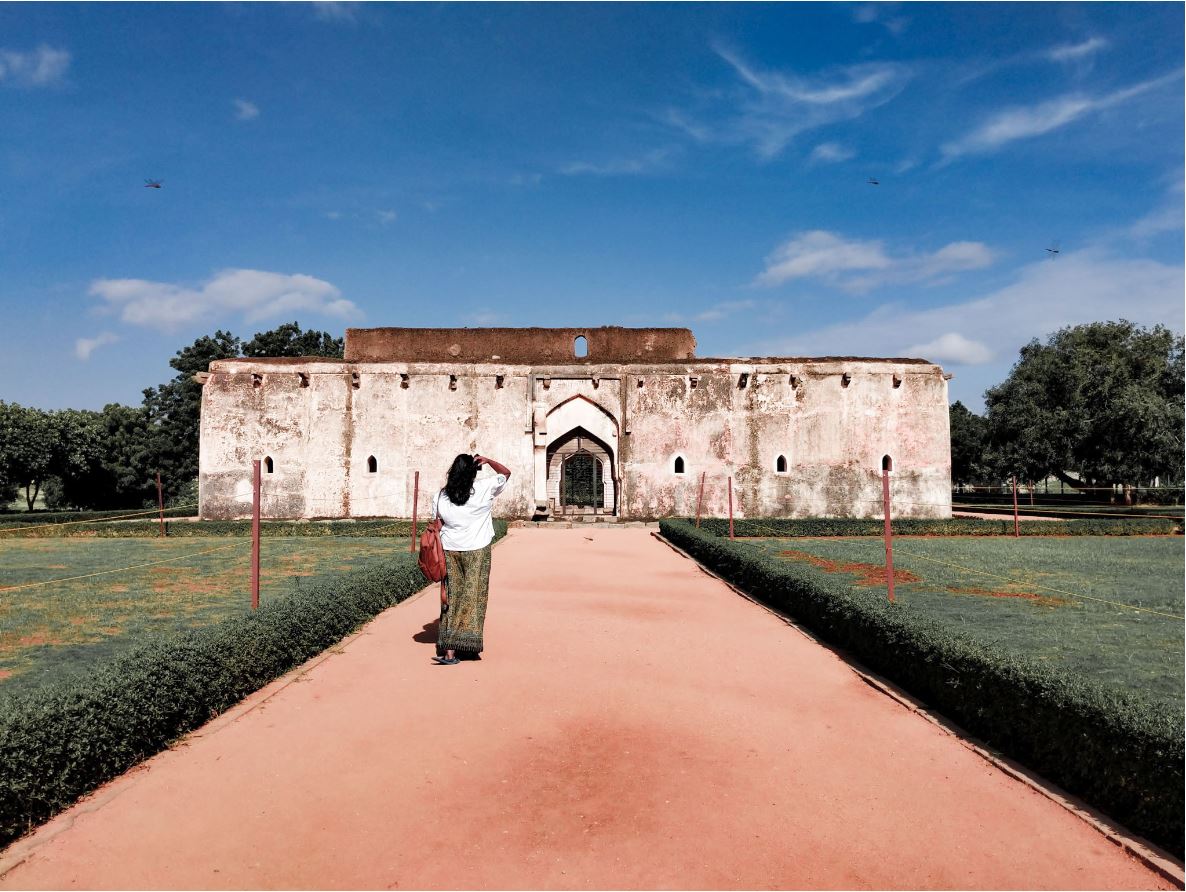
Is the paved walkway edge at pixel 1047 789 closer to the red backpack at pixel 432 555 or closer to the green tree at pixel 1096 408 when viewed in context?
the red backpack at pixel 432 555

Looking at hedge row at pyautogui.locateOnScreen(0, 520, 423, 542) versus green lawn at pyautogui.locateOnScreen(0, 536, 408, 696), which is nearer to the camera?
green lawn at pyautogui.locateOnScreen(0, 536, 408, 696)

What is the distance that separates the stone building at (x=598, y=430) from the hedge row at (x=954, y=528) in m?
4.47

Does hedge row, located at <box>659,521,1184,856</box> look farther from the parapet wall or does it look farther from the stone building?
the parapet wall

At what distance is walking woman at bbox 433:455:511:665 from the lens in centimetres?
656

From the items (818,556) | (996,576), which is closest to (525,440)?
(818,556)

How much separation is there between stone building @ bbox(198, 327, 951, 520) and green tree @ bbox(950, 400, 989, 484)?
106ft

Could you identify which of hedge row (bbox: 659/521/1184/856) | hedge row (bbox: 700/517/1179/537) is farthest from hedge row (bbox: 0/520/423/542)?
hedge row (bbox: 659/521/1184/856)

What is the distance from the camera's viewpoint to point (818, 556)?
1414cm

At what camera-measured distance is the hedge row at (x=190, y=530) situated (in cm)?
2041

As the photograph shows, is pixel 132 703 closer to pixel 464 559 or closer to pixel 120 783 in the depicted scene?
pixel 120 783

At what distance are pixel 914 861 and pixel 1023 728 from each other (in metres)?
1.61

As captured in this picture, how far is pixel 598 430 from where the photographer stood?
86.2 feet

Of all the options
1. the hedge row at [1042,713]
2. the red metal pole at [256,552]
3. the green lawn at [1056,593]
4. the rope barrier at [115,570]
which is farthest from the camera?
the rope barrier at [115,570]

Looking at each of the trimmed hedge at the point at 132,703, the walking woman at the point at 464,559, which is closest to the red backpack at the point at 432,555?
the walking woman at the point at 464,559
